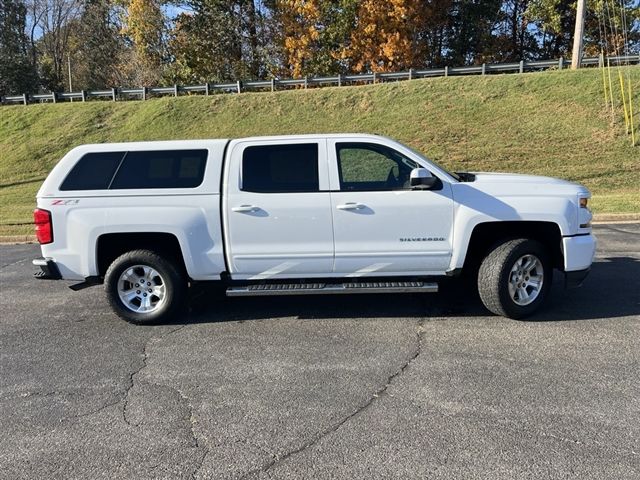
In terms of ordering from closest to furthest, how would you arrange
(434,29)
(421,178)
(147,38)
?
1. (421,178)
2. (147,38)
3. (434,29)

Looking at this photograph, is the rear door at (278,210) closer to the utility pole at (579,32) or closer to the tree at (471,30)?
the utility pole at (579,32)

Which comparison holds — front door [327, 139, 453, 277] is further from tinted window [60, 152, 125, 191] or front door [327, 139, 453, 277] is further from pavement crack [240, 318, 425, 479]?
tinted window [60, 152, 125, 191]

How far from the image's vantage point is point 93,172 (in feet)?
18.0

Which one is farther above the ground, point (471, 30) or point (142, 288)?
point (471, 30)

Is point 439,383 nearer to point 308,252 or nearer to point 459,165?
point 308,252

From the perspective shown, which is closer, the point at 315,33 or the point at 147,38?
the point at 315,33

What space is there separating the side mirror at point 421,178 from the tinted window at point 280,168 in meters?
0.95

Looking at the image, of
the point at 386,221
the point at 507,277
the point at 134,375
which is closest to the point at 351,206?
the point at 386,221

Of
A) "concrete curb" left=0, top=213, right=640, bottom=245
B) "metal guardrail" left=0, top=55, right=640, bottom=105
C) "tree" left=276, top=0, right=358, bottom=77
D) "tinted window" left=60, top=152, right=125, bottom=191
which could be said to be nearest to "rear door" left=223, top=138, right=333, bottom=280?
"tinted window" left=60, top=152, right=125, bottom=191

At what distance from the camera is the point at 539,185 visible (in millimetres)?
5270

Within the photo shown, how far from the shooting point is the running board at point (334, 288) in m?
5.23

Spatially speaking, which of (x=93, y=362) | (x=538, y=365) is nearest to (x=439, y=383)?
(x=538, y=365)

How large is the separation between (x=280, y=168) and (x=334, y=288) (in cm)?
134

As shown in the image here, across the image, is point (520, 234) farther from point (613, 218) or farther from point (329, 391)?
point (613, 218)
